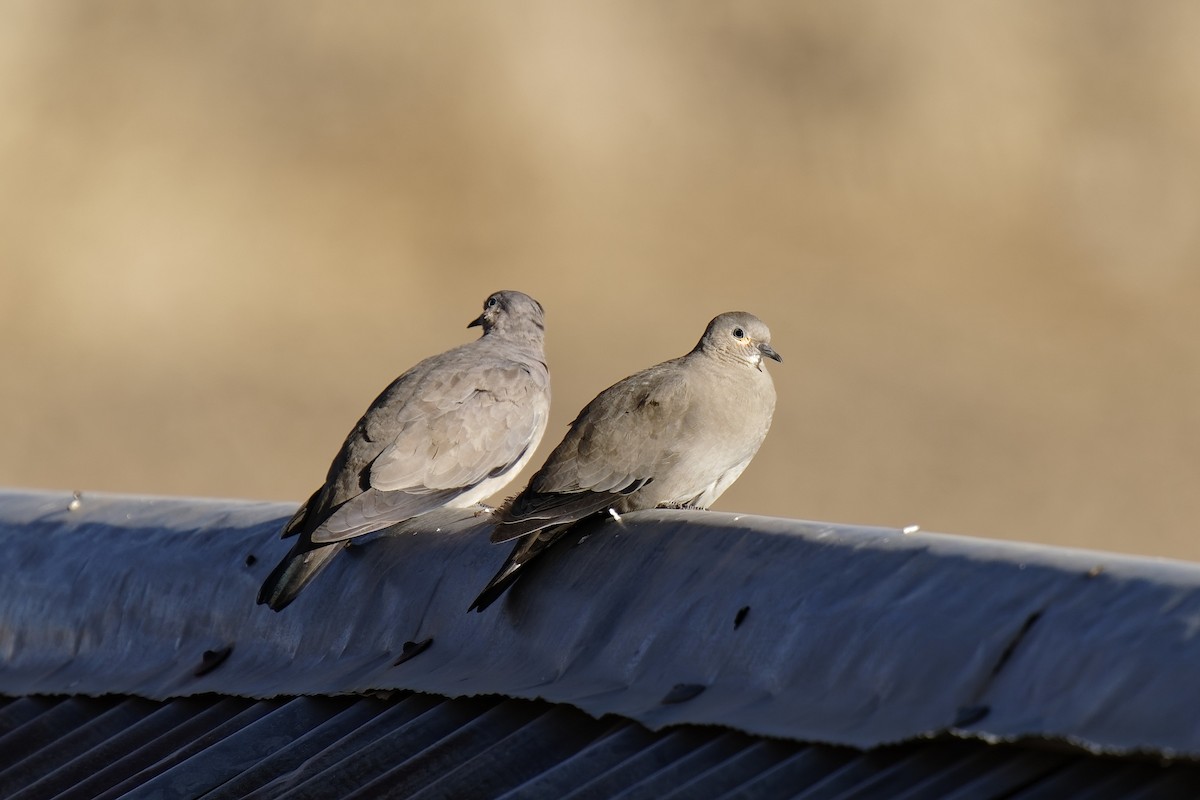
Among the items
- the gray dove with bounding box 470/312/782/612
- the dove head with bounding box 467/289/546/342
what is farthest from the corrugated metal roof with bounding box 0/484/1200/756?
the dove head with bounding box 467/289/546/342

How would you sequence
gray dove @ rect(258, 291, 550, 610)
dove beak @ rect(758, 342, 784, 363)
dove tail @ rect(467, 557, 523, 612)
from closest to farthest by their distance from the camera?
dove tail @ rect(467, 557, 523, 612)
gray dove @ rect(258, 291, 550, 610)
dove beak @ rect(758, 342, 784, 363)

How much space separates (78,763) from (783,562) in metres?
1.81

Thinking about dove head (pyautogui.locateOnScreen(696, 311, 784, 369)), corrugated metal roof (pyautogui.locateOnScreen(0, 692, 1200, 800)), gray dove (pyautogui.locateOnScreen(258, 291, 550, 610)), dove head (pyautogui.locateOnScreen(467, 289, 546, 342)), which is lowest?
corrugated metal roof (pyautogui.locateOnScreen(0, 692, 1200, 800))

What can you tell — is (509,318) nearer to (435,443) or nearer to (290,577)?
(435,443)

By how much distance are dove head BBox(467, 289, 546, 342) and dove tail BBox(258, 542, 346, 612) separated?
212cm

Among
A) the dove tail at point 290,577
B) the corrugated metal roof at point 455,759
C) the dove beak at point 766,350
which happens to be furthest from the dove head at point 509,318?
the corrugated metal roof at point 455,759

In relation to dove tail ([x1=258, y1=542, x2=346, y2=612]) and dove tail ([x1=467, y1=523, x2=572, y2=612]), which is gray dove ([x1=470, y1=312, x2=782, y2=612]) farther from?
dove tail ([x1=258, y1=542, x2=346, y2=612])

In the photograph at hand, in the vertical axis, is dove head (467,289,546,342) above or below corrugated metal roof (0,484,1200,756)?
above

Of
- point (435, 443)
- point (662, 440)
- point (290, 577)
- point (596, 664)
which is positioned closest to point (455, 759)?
point (596, 664)

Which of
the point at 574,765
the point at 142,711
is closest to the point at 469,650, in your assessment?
the point at 574,765

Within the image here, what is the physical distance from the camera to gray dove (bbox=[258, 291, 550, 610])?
5.21 metres

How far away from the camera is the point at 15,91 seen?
27.5m

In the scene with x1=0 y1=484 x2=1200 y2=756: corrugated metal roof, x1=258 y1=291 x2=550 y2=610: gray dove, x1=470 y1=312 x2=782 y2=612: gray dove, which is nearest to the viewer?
x1=0 y1=484 x2=1200 y2=756: corrugated metal roof

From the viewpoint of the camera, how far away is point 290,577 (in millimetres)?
4832
